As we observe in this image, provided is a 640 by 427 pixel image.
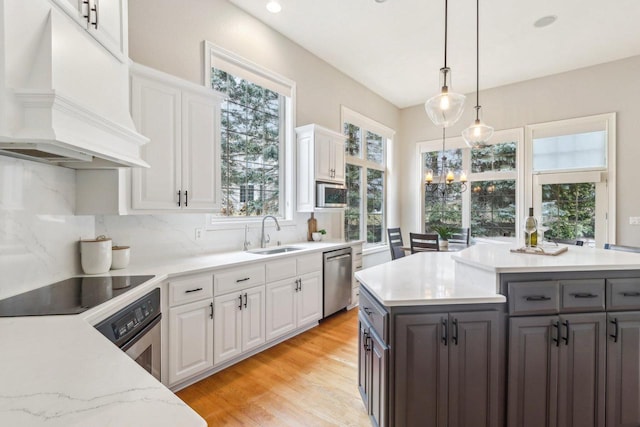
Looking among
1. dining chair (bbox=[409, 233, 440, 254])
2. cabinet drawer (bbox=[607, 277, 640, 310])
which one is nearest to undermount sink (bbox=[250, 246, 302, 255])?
dining chair (bbox=[409, 233, 440, 254])

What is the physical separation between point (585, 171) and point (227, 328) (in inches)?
218

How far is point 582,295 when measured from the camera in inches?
66.2

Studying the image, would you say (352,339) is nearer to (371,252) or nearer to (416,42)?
(371,252)

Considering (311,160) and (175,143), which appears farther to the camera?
(311,160)

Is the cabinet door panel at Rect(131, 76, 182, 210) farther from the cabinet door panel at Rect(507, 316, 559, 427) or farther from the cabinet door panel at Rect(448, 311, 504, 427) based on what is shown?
the cabinet door panel at Rect(507, 316, 559, 427)

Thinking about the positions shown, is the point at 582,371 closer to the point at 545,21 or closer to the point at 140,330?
the point at 140,330

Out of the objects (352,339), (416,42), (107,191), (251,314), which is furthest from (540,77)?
(107,191)

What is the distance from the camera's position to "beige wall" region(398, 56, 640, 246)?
4301 millimetres

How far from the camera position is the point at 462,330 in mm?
1565

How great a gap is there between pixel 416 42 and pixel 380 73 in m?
0.97

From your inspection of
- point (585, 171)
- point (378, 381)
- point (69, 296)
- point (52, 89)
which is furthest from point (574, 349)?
point (585, 171)

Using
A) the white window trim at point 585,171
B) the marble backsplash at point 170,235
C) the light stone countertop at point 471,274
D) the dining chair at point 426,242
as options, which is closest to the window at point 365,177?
the dining chair at point 426,242

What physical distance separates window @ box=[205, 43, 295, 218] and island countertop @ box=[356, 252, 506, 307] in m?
1.92

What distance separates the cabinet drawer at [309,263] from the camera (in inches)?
126
